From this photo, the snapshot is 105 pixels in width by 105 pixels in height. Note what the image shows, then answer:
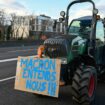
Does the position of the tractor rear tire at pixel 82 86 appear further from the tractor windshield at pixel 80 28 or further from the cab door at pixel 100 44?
the cab door at pixel 100 44

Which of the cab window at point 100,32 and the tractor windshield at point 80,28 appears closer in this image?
the tractor windshield at point 80,28

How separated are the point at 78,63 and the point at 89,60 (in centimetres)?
38

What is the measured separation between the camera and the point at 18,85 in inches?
343

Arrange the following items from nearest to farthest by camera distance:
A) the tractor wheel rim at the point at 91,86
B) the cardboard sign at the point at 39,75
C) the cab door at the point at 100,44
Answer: the cardboard sign at the point at 39,75
the tractor wheel rim at the point at 91,86
the cab door at the point at 100,44

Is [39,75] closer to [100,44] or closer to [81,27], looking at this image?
[81,27]

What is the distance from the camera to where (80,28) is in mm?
10133

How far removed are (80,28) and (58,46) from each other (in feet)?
5.58

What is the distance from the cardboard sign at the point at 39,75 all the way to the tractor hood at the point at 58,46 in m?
0.44

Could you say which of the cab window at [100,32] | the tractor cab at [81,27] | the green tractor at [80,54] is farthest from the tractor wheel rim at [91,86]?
the cab window at [100,32]

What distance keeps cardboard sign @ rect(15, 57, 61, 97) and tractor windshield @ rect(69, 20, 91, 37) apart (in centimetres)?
175

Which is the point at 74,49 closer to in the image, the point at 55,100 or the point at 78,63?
the point at 78,63

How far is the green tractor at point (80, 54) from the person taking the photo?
809cm

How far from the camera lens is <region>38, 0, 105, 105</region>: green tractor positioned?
809 centimetres

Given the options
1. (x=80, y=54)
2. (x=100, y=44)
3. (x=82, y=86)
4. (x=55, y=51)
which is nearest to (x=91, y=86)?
(x=82, y=86)
